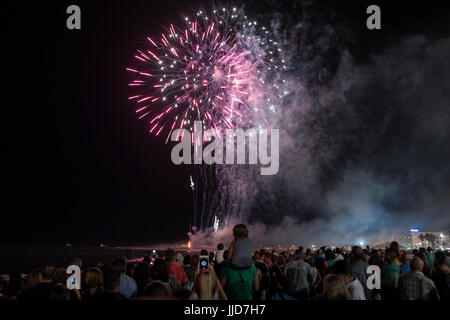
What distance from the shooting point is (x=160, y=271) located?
24.0ft

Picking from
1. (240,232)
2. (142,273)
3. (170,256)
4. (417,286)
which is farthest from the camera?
(170,256)

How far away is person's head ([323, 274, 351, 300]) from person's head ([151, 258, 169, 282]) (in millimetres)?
3263

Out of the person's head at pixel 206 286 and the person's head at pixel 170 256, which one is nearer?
the person's head at pixel 206 286

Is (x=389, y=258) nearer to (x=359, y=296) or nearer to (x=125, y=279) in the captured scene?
(x=359, y=296)

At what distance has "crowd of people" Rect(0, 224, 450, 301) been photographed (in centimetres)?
533

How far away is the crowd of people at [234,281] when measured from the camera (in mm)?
5332

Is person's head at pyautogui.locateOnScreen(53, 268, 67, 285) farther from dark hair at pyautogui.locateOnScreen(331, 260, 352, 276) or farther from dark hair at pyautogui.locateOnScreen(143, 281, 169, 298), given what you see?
dark hair at pyautogui.locateOnScreen(331, 260, 352, 276)

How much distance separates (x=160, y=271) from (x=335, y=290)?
3.49 metres

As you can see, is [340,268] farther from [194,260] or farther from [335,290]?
[194,260]

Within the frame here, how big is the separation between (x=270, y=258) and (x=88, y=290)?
6.64m

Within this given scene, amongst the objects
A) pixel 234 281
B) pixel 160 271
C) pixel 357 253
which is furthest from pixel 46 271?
pixel 357 253

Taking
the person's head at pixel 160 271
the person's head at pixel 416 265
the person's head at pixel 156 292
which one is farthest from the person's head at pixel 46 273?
the person's head at pixel 416 265

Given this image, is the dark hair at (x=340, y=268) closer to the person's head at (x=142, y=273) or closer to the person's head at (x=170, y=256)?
the person's head at (x=170, y=256)
